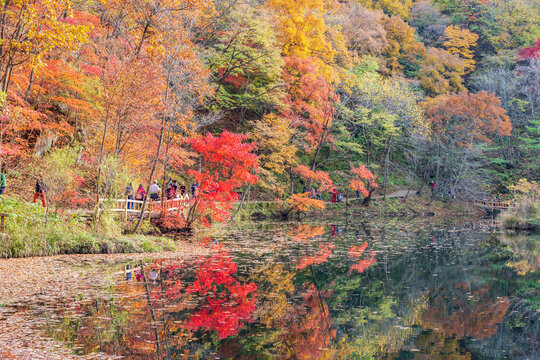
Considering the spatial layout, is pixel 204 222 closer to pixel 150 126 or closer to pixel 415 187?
pixel 150 126

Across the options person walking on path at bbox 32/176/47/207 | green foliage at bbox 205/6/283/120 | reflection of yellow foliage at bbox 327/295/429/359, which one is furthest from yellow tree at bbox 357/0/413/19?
reflection of yellow foliage at bbox 327/295/429/359

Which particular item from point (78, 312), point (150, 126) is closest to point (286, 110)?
point (150, 126)

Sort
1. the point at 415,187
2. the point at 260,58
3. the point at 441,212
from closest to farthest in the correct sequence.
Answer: the point at 260,58
the point at 441,212
the point at 415,187

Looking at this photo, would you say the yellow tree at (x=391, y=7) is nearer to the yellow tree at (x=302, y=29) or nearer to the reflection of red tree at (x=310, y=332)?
the yellow tree at (x=302, y=29)

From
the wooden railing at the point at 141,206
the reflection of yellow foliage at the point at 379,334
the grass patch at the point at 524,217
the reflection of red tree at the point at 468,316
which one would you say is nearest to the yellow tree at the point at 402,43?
the grass patch at the point at 524,217

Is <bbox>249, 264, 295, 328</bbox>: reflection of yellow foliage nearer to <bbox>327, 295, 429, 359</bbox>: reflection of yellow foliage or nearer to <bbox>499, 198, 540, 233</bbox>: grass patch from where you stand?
<bbox>327, 295, 429, 359</bbox>: reflection of yellow foliage

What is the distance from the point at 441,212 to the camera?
35906 mm

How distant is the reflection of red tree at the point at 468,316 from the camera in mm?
7270

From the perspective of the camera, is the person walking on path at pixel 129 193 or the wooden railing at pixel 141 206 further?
the person walking on path at pixel 129 193

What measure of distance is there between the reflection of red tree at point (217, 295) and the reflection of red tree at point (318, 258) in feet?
6.17

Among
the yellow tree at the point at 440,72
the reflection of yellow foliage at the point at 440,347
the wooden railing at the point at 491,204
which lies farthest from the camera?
the yellow tree at the point at 440,72

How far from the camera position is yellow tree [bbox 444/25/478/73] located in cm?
4822

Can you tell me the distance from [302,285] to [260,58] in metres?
19.6

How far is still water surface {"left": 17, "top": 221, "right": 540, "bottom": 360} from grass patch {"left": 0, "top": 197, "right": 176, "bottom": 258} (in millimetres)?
2019
